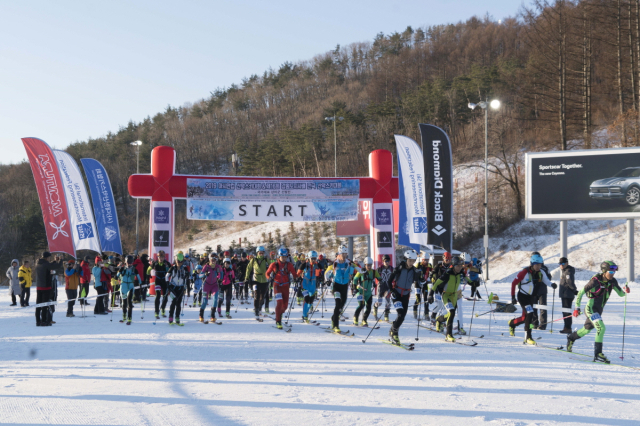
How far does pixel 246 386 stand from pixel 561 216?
19.4m

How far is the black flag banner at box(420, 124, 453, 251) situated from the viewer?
20.6 meters

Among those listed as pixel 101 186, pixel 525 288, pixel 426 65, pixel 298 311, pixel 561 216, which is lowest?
pixel 298 311

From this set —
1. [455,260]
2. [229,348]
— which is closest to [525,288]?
[455,260]

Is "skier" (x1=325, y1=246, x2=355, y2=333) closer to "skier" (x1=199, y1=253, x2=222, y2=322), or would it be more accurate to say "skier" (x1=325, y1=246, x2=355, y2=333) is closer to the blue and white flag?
"skier" (x1=199, y1=253, x2=222, y2=322)

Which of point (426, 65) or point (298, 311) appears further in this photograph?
point (426, 65)

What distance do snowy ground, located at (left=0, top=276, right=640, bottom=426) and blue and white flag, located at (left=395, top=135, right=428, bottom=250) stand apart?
9.65 m

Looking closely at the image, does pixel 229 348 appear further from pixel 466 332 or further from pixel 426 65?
pixel 426 65

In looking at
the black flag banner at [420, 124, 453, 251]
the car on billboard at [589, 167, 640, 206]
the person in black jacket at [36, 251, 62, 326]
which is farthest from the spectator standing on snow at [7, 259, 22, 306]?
the car on billboard at [589, 167, 640, 206]

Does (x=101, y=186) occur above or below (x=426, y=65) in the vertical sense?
below

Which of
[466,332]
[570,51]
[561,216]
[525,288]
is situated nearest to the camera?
[525,288]

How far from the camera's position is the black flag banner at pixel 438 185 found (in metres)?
20.6

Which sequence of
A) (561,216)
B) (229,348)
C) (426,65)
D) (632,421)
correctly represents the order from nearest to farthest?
(632,421)
(229,348)
(561,216)
(426,65)

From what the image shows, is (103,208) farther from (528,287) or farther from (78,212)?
(528,287)

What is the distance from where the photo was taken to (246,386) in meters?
7.00
